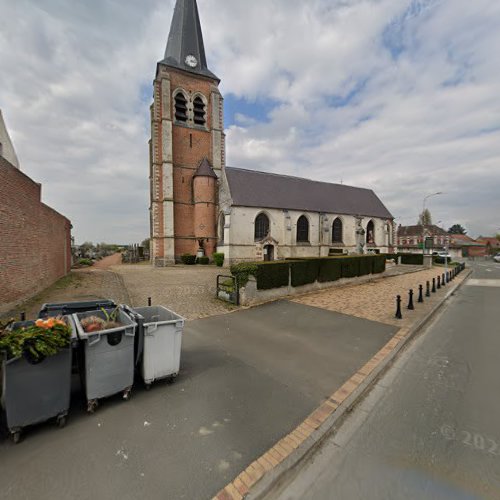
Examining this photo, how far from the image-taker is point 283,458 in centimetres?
235

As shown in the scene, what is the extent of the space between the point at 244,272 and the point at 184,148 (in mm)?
21933

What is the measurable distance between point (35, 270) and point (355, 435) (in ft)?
36.8

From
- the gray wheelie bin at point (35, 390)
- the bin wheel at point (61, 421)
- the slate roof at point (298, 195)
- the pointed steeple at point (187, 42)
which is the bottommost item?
the bin wheel at point (61, 421)

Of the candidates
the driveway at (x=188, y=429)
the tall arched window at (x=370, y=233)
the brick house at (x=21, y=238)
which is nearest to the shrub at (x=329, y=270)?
the driveway at (x=188, y=429)

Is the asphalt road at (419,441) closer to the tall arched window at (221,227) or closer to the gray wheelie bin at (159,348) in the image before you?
the gray wheelie bin at (159,348)

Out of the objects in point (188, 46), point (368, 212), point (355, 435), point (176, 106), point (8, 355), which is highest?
point (188, 46)

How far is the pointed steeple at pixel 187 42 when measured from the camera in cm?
2692

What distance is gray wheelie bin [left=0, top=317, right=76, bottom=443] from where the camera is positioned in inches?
95.5

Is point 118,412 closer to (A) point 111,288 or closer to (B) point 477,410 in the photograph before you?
(B) point 477,410

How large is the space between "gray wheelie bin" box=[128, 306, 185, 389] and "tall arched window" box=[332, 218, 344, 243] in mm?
30178

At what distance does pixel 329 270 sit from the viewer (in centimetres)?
1202

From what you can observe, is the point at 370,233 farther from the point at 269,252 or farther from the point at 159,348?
the point at 159,348

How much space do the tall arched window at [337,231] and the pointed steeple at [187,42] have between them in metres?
22.3

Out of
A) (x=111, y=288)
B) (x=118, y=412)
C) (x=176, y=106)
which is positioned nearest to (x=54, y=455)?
(x=118, y=412)
